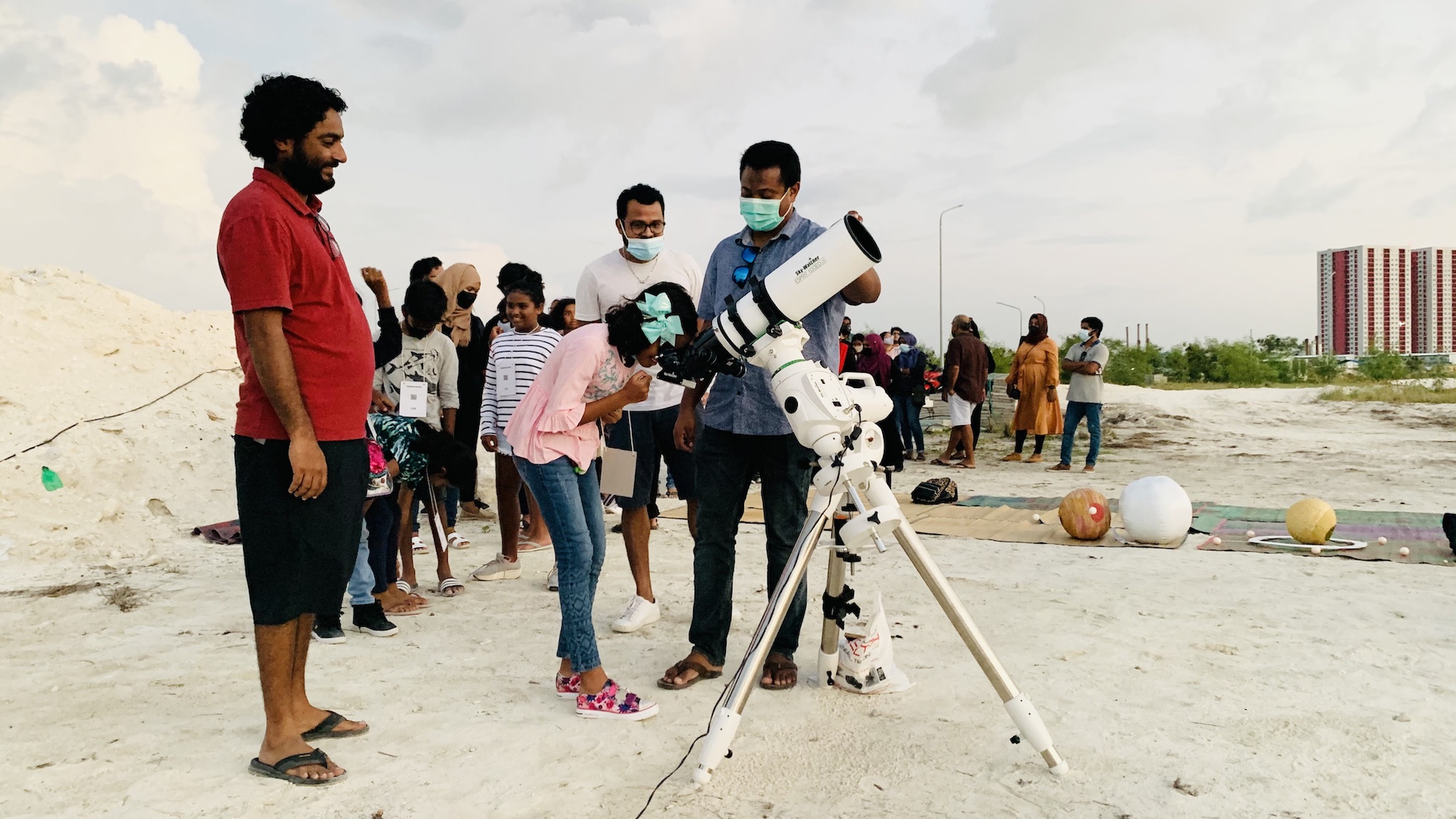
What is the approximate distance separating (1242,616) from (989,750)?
216 cm

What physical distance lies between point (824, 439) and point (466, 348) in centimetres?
478

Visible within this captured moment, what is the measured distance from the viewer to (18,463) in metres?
6.98

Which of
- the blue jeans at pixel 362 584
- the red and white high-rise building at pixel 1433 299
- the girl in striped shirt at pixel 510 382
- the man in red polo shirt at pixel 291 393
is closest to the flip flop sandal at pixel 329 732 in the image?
the man in red polo shirt at pixel 291 393

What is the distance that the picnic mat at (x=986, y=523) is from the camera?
6.48 metres

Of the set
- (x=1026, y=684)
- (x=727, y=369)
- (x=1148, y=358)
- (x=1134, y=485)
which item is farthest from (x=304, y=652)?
(x=1148, y=358)

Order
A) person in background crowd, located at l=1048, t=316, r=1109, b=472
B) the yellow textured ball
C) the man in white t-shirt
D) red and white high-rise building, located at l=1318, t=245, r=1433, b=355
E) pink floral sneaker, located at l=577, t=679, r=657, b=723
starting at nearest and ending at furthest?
pink floral sneaker, located at l=577, t=679, r=657, b=723 < the man in white t-shirt < the yellow textured ball < person in background crowd, located at l=1048, t=316, r=1109, b=472 < red and white high-rise building, located at l=1318, t=245, r=1433, b=355

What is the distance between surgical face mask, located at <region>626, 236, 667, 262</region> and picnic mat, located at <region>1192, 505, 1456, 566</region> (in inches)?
160

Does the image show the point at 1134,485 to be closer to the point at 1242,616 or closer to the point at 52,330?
the point at 1242,616

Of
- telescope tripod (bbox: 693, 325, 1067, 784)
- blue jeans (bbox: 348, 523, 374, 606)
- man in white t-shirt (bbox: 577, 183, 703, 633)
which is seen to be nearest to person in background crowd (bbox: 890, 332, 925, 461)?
man in white t-shirt (bbox: 577, 183, 703, 633)

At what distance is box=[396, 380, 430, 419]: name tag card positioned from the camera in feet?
15.6

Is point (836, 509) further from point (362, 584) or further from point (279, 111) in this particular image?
point (362, 584)

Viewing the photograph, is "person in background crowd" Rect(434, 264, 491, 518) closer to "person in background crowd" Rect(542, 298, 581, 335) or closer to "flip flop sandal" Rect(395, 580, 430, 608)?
"person in background crowd" Rect(542, 298, 581, 335)

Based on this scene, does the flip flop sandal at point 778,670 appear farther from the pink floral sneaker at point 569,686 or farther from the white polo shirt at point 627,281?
the white polo shirt at point 627,281

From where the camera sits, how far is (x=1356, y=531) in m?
6.47
